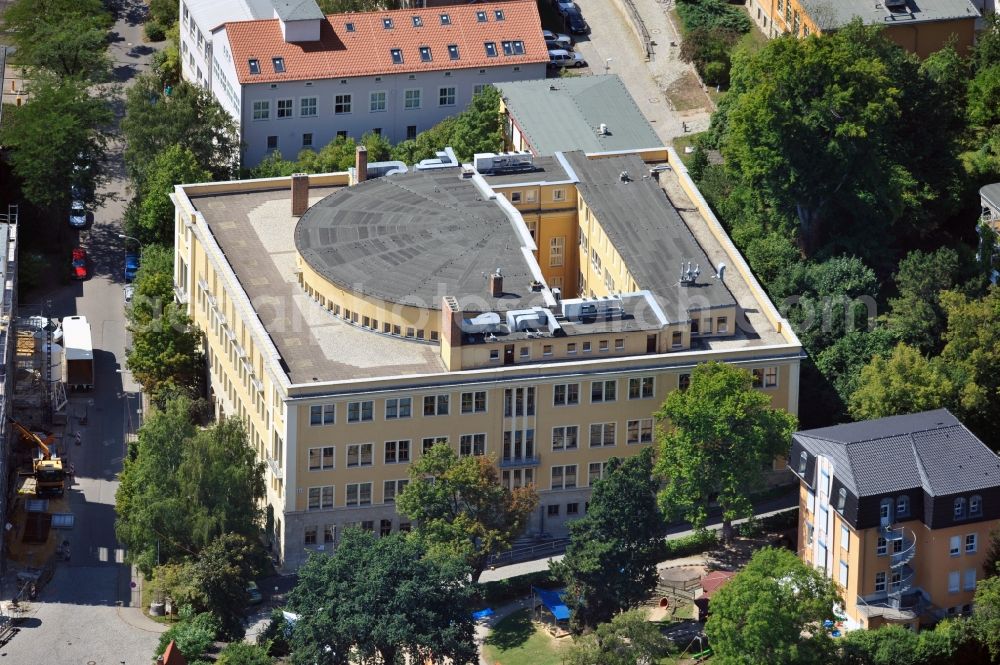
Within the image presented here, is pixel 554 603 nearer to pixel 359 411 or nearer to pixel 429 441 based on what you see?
pixel 429 441

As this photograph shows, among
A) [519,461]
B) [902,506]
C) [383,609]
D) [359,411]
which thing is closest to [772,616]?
[902,506]

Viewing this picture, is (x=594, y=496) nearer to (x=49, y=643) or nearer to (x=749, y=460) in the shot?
(x=749, y=460)

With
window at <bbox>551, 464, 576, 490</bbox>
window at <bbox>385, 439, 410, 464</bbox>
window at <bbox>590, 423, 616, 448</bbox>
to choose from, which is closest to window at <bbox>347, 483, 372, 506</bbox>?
window at <bbox>385, 439, 410, 464</bbox>

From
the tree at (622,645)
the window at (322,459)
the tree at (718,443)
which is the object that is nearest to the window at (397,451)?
the window at (322,459)

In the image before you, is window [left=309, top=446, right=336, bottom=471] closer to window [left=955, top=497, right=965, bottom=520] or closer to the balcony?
the balcony

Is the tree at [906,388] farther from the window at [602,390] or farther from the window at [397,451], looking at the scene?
the window at [397,451]

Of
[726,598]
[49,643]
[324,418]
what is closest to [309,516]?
[324,418]
